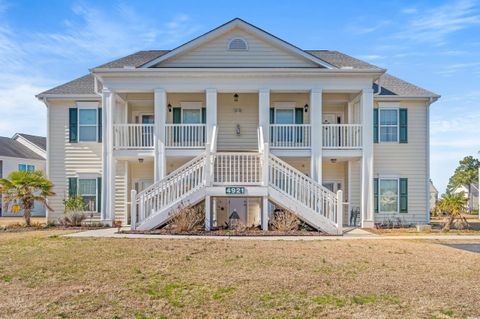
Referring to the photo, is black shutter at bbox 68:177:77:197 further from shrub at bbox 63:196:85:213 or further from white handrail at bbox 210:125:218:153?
white handrail at bbox 210:125:218:153

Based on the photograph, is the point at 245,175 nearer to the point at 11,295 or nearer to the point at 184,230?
the point at 184,230

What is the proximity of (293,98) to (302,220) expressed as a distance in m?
6.76

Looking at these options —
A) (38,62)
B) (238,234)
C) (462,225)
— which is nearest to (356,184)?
(462,225)

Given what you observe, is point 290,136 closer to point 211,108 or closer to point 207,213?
point 211,108

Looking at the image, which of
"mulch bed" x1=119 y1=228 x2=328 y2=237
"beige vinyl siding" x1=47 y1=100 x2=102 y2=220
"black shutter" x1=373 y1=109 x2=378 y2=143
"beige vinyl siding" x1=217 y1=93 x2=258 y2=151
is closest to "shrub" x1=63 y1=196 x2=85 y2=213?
"beige vinyl siding" x1=47 y1=100 x2=102 y2=220

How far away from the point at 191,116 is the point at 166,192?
5.60m

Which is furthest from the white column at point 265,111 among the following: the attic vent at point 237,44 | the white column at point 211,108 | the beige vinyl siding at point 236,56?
the attic vent at point 237,44

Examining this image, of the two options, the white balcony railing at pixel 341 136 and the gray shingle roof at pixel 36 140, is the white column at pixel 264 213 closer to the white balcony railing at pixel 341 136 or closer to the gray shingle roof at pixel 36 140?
the white balcony railing at pixel 341 136

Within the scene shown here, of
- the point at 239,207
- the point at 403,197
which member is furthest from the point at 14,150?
the point at 403,197

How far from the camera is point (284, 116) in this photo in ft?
63.8

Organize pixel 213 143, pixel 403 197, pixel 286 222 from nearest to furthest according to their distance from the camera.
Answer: pixel 286 222 < pixel 213 143 < pixel 403 197

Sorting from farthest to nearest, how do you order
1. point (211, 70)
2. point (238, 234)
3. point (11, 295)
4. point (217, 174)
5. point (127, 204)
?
point (127, 204) → point (211, 70) → point (217, 174) → point (238, 234) → point (11, 295)

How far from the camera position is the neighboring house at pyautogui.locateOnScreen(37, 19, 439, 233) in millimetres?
14961

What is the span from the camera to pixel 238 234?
45.5 feet
